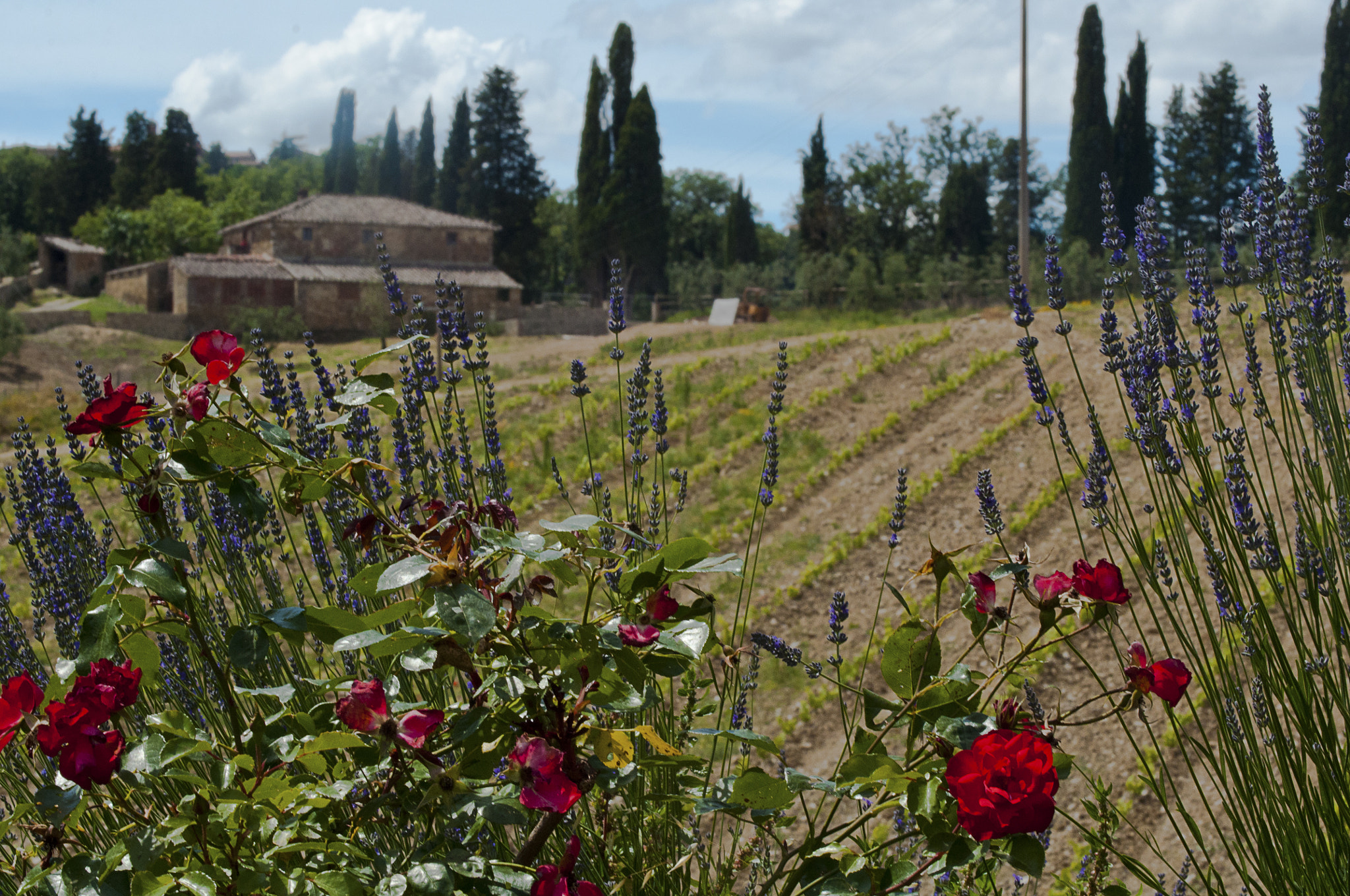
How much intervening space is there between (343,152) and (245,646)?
5352 centimetres

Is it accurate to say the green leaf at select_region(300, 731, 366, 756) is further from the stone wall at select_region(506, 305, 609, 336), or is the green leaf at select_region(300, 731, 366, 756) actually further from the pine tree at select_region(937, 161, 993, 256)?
the pine tree at select_region(937, 161, 993, 256)

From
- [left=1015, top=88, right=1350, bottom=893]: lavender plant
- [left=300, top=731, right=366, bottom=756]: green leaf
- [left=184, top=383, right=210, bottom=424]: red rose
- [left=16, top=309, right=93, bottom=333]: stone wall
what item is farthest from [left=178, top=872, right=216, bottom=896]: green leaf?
[left=16, top=309, right=93, bottom=333]: stone wall

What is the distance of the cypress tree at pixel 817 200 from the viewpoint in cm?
3228

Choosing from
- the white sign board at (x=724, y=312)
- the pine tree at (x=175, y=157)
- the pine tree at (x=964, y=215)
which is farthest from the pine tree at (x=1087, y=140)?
the pine tree at (x=175, y=157)

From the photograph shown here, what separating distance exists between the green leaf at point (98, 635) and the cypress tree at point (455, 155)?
129 feet

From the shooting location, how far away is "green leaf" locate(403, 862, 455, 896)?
3.18 ft

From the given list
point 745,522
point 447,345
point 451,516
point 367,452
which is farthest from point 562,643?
point 745,522

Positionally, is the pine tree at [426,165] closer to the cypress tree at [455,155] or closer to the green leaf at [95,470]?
the cypress tree at [455,155]

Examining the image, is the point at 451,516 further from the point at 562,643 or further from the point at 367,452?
the point at 367,452

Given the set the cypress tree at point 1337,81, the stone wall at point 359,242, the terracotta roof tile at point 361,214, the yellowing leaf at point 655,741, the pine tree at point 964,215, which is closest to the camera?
the yellowing leaf at point 655,741

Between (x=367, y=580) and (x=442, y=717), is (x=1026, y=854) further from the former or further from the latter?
(x=367, y=580)

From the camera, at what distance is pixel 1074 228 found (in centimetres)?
2714

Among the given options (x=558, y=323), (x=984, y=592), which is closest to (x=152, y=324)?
(x=558, y=323)

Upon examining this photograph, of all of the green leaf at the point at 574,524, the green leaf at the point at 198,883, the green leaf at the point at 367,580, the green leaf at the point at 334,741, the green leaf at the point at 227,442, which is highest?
the green leaf at the point at 227,442
